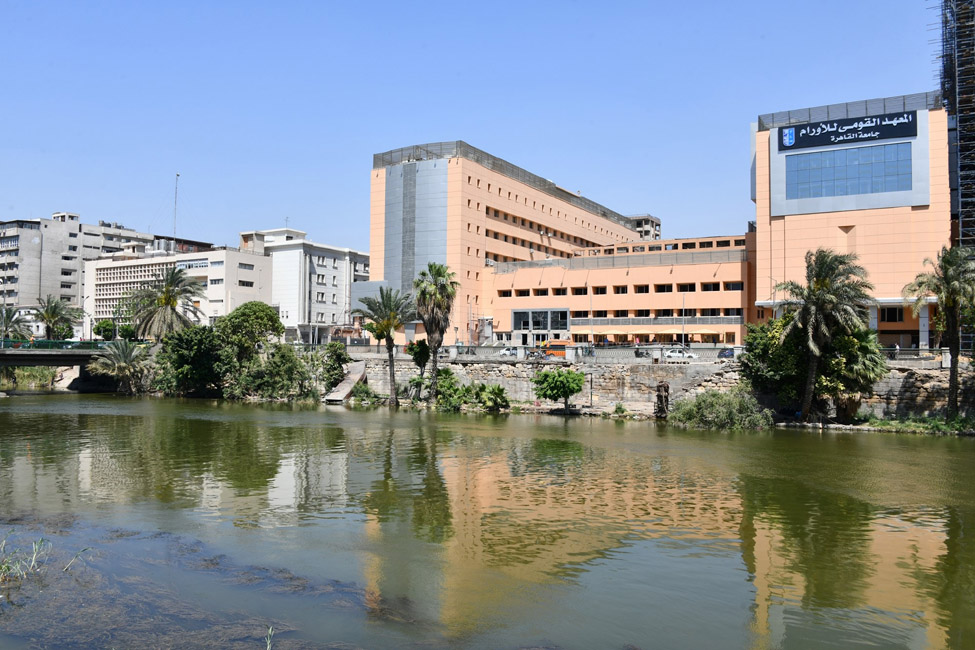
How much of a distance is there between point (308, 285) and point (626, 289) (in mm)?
51115

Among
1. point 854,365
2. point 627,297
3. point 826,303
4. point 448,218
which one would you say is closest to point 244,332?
point 448,218

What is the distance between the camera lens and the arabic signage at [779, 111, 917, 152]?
61844mm

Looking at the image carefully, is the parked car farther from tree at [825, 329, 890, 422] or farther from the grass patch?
the grass patch

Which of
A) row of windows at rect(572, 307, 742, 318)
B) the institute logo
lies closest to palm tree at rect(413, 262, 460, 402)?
row of windows at rect(572, 307, 742, 318)

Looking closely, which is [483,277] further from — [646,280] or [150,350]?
[150,350]

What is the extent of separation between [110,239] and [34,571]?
146 m

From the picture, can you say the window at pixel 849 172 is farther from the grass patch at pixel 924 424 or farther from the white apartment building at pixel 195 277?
the white apartment building at pixel 195 277

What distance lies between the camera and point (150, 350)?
Answer: 72500 millimetres

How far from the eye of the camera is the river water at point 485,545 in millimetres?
13062

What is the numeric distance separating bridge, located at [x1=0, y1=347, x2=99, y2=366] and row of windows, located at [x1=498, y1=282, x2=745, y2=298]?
44.5 metres

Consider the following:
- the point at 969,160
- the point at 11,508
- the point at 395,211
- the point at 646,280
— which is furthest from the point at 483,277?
the point at 11,508

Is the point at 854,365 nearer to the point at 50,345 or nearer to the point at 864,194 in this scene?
the point at 864,194

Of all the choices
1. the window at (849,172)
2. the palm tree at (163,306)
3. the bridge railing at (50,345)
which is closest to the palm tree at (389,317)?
the palm tree at (163,306)

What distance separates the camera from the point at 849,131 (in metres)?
64.0
